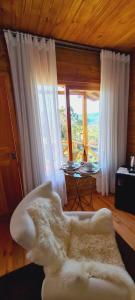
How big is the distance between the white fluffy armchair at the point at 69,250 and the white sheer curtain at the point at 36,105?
88cm

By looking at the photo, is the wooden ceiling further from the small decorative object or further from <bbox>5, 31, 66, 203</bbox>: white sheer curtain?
the small decorative object

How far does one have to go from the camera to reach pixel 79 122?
272 centimetres

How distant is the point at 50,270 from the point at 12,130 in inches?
65.1

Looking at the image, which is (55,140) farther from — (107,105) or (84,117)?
(107,105)

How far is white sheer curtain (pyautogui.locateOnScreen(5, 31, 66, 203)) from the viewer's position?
1873 millimetres

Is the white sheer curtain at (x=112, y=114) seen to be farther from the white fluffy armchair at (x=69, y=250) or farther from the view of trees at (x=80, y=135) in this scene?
the white fluffy armchair at (x=69, y=250)

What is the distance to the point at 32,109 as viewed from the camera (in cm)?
199

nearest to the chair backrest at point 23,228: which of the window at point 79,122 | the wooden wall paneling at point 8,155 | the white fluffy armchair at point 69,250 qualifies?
the white fluffy armchair at point 69,250

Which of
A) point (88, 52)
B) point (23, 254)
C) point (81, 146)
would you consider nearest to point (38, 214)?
point (23, 254)

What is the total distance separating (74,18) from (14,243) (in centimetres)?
266

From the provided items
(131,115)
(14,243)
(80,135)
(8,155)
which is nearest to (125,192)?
(80,135)

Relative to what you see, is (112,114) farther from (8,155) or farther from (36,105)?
(8,155)

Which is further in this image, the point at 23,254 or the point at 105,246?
the point at 23,254

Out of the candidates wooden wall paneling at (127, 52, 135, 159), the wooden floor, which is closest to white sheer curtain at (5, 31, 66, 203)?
the wooden floor
